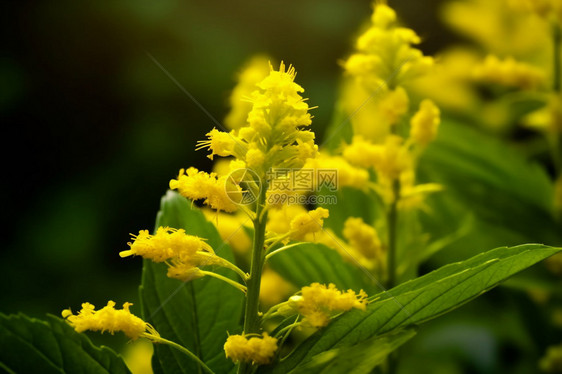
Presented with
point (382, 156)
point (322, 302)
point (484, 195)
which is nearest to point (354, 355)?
point (322, 302)

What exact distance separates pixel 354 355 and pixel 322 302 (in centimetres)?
5

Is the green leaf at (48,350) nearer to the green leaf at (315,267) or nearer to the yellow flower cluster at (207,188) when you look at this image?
the yellow flower cluster at (207,188)

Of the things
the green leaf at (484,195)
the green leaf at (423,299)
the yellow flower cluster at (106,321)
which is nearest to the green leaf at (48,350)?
the yellow flower cluster at (106,321)

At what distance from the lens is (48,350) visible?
0.53 meters

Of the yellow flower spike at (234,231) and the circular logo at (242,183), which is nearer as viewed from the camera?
the circular logo at (242,183)

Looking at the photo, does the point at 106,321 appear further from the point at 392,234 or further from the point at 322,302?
the point at 392,234

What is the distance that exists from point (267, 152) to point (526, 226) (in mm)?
547

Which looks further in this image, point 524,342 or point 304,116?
point 524,342

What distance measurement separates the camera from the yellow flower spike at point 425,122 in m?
0.77

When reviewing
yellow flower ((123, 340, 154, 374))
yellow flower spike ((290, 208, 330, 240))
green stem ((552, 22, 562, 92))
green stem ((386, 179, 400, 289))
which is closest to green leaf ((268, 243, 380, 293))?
green stem ((386, 179, 400, 289))

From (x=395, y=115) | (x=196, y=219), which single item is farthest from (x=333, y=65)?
(x=196, y=219)

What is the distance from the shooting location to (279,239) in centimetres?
57

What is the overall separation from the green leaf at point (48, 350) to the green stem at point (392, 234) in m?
0.37

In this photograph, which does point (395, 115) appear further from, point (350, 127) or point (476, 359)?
point (476, 359)
